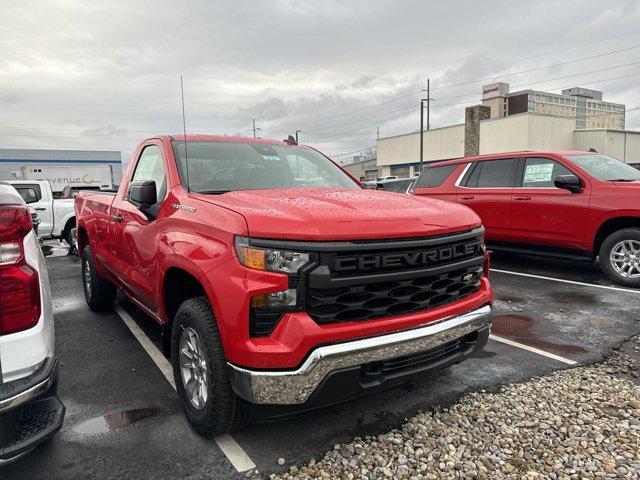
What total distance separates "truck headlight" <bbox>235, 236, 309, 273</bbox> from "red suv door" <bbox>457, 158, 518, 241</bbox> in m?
6.02

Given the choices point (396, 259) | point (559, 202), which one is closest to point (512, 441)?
point (396, 259)

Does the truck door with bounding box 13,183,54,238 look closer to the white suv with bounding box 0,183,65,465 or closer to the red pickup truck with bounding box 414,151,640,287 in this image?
the red pickup truck with bounding box 414,151,640,287

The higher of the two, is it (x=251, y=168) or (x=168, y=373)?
(x=251, y=168)

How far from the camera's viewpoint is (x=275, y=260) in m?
2.34

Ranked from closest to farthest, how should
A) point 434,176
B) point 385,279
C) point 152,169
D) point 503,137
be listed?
point 385,279 < point 152,169 < point 434,176 < point 503,137

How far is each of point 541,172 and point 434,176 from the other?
77.8 inches

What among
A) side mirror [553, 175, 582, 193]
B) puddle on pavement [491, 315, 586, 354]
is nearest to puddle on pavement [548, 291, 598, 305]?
puddle on pavement [491, 315, 586, 354]

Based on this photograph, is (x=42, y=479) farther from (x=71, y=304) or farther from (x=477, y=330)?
(x=71, y=304)

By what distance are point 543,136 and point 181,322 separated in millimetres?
36581

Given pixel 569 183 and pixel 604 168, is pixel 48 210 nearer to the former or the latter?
pixel 569 183

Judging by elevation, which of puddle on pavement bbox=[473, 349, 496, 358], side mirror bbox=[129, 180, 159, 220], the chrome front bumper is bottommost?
puddle on pavement bbox=[473, 349, 496, 358]

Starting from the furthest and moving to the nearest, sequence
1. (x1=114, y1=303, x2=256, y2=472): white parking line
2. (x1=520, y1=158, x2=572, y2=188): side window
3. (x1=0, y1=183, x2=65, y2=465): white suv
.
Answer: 1. (x1=520, y1=158, x2=572, y2=188): side window
2. (x1=114, y1=303, x2=256, y2=472): white parking line
3. (x1=0, y1=183, x2=65, y2=465): white suv

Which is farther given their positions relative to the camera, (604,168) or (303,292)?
(604,168)

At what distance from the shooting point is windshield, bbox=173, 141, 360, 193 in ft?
11.4
